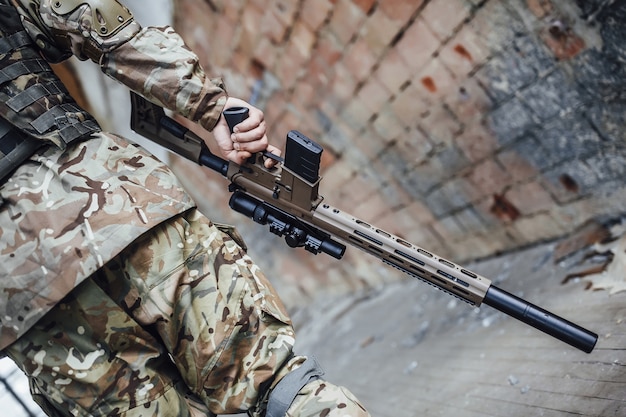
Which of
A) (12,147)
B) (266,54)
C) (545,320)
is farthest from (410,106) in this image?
(12,147)

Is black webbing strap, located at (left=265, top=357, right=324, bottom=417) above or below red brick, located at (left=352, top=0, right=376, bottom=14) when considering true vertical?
below

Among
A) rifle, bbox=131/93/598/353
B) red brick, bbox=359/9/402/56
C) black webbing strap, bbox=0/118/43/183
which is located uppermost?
red brick, bbox=359/9/402/56

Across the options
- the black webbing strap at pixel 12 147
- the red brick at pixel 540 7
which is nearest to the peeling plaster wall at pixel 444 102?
the red brick at pixel 540 7

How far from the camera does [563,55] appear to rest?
173 centimetres

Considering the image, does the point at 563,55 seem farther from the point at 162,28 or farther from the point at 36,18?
the point at 36,18

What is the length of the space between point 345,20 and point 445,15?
1.47 feet

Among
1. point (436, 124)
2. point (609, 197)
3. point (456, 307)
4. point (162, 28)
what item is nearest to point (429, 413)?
point (456, 307)

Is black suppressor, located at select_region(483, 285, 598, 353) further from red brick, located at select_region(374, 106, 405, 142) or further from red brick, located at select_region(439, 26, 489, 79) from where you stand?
red brick, located at select_region(374, 106, 405, 142)

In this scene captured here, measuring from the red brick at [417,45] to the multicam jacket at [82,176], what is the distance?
970mm

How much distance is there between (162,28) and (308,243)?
62cm

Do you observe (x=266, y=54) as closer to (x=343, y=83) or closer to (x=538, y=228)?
(x=343, y=83)

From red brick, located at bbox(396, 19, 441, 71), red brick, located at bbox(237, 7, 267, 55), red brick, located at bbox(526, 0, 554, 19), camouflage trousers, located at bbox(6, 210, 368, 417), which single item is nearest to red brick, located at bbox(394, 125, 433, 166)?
red brick, located at bbox(396, 19, 441, 71)

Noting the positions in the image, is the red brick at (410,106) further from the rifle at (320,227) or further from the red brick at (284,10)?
the rifle at (320,227)

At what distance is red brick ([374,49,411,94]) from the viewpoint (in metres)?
2.13
